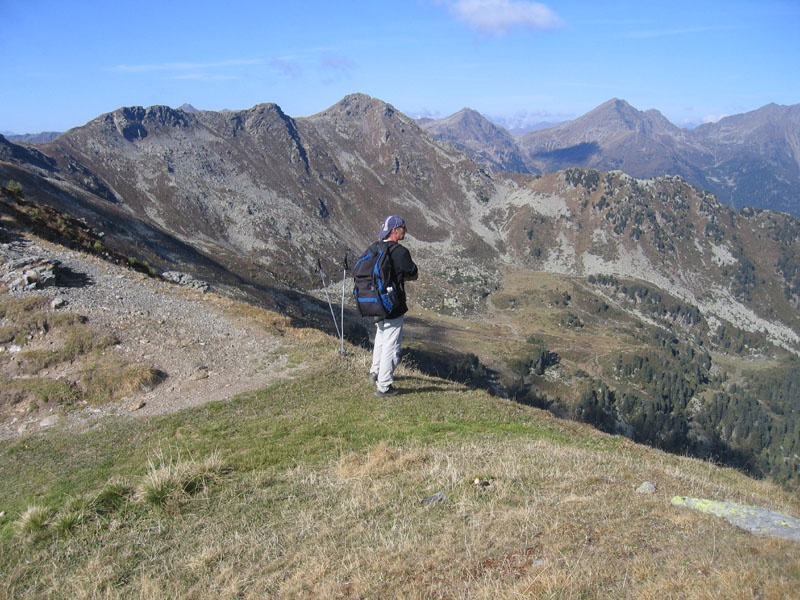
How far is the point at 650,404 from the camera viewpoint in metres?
170

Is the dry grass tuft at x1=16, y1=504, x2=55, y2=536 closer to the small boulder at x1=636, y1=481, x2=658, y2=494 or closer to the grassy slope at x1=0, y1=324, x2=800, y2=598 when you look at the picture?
the grassy slope at x1=0, y1=324, x2=800, y2=598

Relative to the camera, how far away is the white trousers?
13.6 metres

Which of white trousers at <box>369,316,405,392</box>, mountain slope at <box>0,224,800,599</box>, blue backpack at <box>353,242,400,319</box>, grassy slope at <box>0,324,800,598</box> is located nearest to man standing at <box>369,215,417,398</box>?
white trousers at <box>369,316,405,392</box>

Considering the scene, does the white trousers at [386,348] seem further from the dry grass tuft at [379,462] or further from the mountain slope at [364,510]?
the dry grass tuft at [379,462]

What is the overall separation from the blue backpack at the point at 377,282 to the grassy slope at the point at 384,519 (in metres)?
3.19

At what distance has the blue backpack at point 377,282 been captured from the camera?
492 inches

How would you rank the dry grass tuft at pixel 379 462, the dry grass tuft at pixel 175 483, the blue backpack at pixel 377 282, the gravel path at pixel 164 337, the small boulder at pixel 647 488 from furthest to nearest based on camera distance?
the gravel path at pixel 164 337 < the blue backpack at pixel 377 282 < the dry grass tuft at pixel 379 462 < the dry grass tuft at pixel 175 483 < the small boulder at pixel 647 488

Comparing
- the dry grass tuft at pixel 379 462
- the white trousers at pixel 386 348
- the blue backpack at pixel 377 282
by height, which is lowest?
the dry grass tuft at pixel 379 462

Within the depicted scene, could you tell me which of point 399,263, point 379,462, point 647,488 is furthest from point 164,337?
point 647,488

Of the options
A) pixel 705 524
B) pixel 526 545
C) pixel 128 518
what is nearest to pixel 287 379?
pixel 128 518

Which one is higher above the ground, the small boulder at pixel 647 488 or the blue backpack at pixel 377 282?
the blue backpack at pixel 377 282

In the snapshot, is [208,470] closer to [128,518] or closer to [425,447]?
[128,518]

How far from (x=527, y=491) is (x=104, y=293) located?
2349cm

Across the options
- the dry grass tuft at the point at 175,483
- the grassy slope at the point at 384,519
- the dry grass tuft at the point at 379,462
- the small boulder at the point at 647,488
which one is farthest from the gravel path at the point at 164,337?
the small boulder at the point at 647,488
